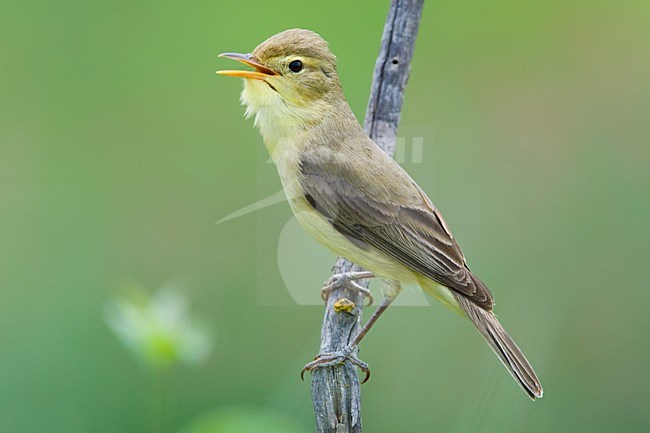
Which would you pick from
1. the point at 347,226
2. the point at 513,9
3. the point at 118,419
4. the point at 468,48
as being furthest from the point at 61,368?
the point at 513,9

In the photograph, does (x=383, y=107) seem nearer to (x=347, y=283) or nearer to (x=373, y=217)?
(x=373, y=217)

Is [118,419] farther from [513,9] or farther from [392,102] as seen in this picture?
[513,9]

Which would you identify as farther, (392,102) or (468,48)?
(468,48)

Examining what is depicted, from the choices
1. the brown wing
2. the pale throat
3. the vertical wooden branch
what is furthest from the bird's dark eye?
the vertical wooden branch

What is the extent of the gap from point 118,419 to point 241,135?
9.30ft

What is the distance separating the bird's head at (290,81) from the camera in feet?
13.6

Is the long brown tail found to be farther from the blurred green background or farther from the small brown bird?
the blurred green background

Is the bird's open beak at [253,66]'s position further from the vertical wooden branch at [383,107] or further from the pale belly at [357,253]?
the vertical wooden branch at [383,107]

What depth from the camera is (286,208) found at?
6.02 m

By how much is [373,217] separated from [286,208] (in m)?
1.87

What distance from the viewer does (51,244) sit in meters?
6.13

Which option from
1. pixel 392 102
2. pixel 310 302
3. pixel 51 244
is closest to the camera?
pixel 392 102

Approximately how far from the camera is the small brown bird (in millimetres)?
4152

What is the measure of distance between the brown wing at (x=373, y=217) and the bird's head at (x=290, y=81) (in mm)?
234
